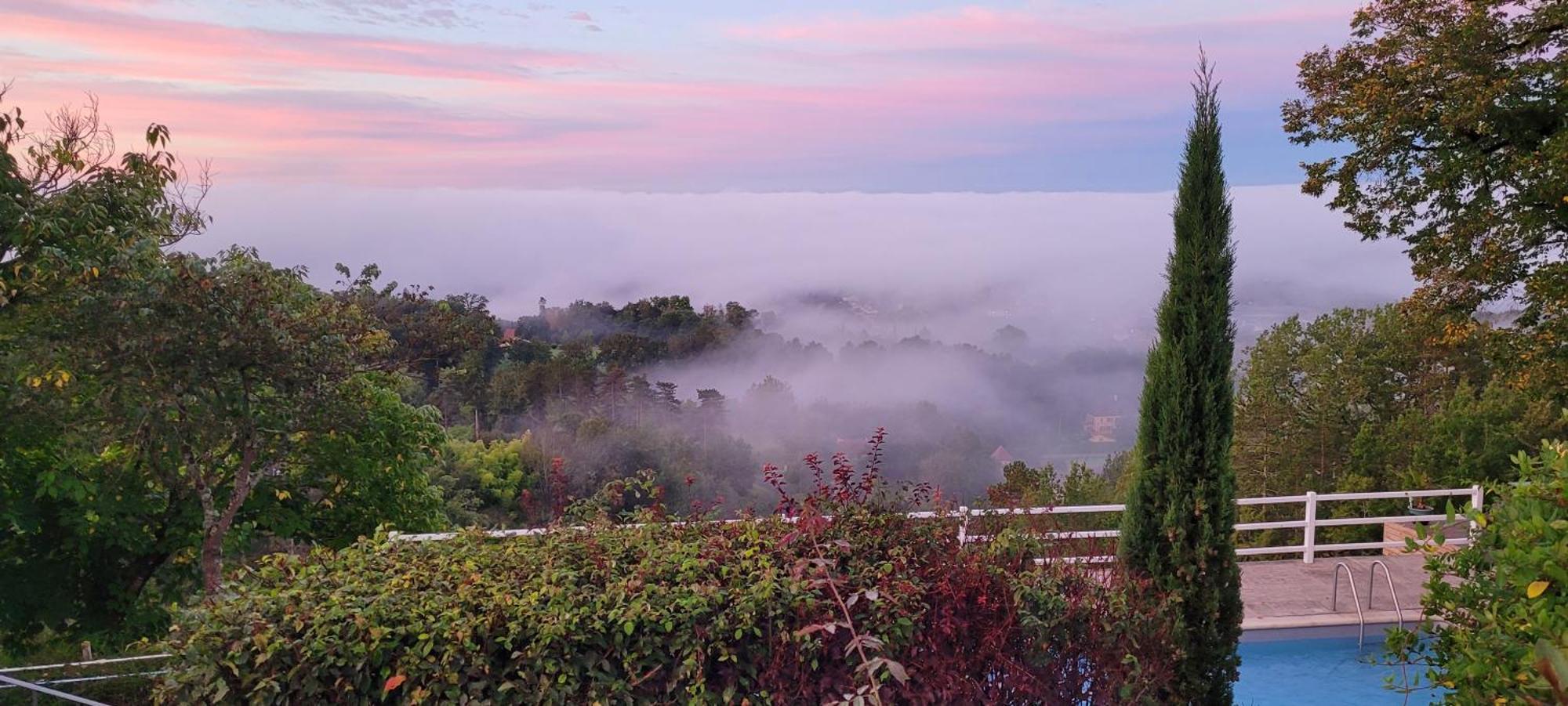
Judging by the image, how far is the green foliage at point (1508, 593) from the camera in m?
2.76

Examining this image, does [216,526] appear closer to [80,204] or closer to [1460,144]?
[80,204]

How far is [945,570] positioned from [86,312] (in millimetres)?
5920

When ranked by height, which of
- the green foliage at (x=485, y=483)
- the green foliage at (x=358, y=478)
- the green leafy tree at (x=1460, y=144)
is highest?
the green leafy tree at (x=1460, y=144)

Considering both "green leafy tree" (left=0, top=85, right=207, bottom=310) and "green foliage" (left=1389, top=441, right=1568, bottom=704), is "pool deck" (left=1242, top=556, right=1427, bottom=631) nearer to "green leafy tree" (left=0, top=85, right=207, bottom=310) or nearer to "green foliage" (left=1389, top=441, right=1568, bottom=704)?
"green foliage" (left=1389, top=441, right=1568, bottom=704)

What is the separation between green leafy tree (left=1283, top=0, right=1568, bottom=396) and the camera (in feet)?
38.4

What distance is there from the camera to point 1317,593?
31.9ft

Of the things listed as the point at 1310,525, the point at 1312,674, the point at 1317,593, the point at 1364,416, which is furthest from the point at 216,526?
the point at 1364,416

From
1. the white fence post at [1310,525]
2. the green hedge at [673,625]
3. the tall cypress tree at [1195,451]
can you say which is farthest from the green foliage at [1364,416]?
the green hedge at [673,625]

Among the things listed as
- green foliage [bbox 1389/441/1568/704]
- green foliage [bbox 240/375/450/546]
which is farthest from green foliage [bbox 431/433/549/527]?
green foliage [bbox 1389/441/1568/704]

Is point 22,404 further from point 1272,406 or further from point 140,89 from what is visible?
point 1272,406

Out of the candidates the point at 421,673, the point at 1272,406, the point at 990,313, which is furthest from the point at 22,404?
the point at 990,313

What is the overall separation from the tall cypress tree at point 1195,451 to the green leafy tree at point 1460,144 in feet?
24.0

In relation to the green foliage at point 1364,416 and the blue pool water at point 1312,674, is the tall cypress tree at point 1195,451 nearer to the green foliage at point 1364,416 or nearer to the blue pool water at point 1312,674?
the blue pool water at point 1312,674

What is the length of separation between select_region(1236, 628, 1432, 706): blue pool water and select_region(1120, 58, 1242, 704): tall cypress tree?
2980mm
